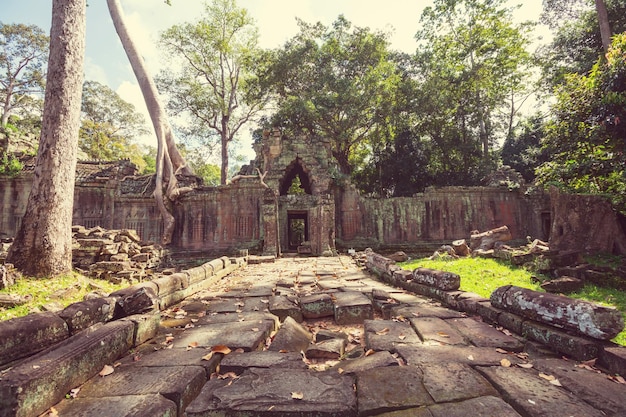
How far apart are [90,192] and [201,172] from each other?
14734 mm

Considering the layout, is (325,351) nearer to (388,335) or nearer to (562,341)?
(388,335)

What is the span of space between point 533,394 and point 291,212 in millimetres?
12728

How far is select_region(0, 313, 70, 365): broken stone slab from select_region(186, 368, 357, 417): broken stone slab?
4.48 feet

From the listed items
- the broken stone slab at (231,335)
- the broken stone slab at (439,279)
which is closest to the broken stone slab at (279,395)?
the broken stone slab at (231,335)

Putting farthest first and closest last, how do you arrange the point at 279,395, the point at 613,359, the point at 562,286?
the point at 562,286
the point at 613,359
the point at 279,395

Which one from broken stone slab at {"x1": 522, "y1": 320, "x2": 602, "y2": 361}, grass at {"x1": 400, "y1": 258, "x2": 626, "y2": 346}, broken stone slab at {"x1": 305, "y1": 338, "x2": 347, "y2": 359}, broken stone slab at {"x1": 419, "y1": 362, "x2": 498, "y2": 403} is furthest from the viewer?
grass at {"x1": 400, "y1": 258, "x2": 626, "y2": 346}

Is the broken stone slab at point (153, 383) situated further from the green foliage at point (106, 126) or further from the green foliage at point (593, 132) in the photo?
the green foliage at point (106, 126)

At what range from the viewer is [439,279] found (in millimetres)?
4215

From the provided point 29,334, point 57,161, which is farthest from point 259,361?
point 57,161

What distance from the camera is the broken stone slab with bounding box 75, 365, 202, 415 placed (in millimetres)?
1754

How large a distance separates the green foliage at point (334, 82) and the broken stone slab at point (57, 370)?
56.5ft

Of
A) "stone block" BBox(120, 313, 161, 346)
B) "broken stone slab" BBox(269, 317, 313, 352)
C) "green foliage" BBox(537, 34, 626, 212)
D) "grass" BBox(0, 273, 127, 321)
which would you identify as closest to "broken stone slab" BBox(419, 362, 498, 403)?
"broken stone slab" BBox(269, 317, 313, 352)

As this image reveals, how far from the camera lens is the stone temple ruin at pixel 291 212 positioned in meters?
13.6

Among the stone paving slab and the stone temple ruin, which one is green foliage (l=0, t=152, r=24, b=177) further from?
the stone paving slab
